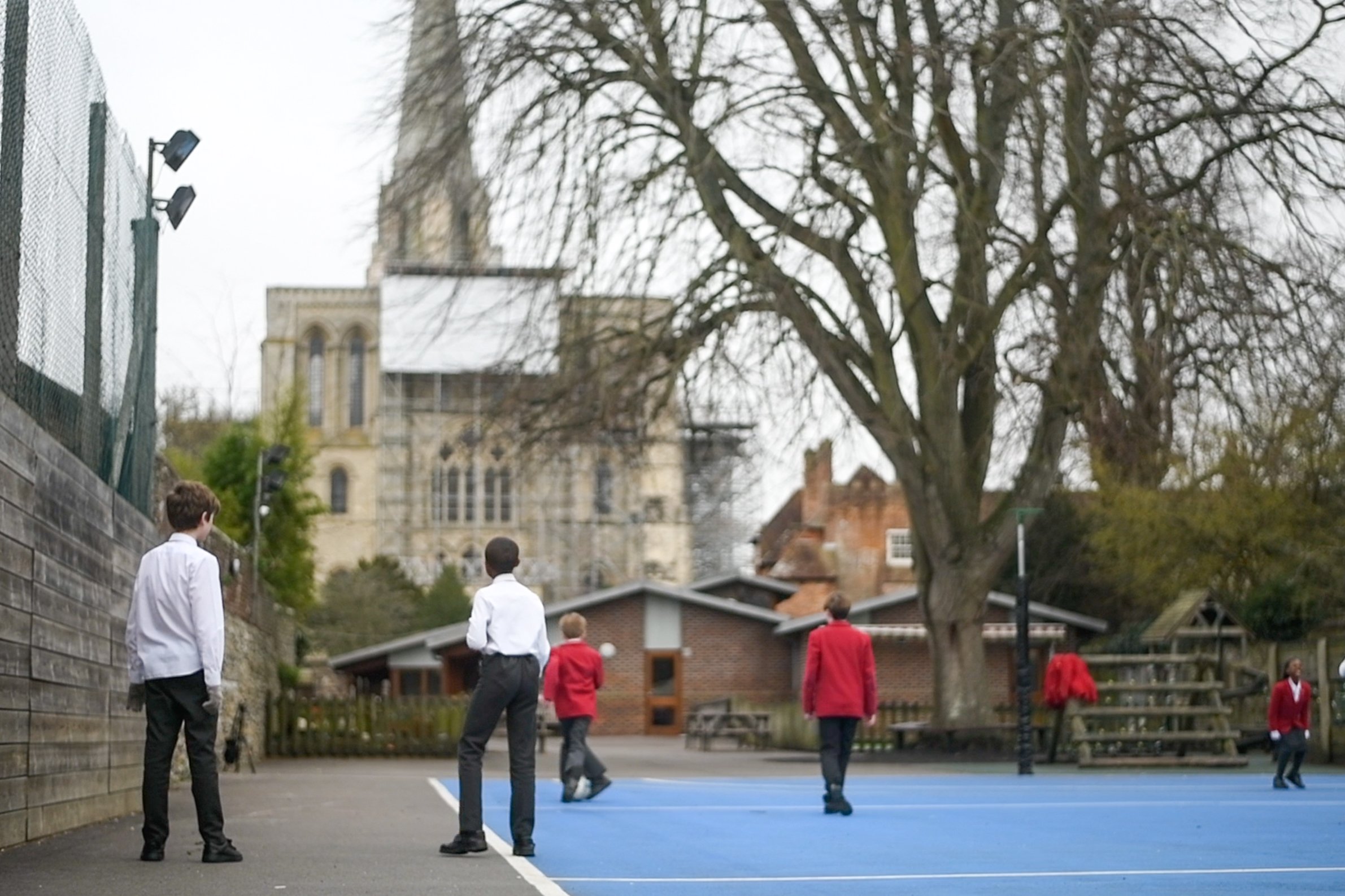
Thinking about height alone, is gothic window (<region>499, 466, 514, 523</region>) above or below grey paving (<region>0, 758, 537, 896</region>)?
above

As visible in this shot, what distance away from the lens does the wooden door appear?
59.0 metres

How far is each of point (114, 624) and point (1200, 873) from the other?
7.16 meters

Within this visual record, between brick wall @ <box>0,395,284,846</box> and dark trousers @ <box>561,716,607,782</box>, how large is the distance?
11.6ft

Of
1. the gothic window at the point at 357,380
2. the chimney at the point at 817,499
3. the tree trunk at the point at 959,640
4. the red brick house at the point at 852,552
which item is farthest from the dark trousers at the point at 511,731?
the gothic window at the point at 357,380

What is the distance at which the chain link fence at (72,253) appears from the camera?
33.0 ft

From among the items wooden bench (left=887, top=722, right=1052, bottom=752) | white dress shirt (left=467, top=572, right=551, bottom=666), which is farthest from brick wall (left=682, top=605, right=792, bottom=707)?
white dress shirt (left=467, top=572, right=551, bottom=666)

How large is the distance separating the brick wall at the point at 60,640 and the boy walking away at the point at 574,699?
349 cm

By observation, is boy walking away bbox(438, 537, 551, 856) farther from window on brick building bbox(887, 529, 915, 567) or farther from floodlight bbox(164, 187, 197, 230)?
window on brick building bbox(887, 529, 915, 567)

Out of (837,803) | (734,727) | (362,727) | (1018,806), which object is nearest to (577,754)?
(837,803)

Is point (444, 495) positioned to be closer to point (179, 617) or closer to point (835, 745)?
point (835, 745)

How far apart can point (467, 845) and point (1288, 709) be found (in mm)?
11118

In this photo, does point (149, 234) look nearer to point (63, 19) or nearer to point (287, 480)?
point (63, 19)

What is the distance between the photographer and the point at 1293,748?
18.7 m

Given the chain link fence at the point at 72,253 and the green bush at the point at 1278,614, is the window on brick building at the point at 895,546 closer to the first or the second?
the green bush at the point at 1278,614
